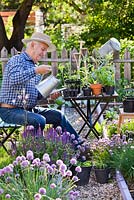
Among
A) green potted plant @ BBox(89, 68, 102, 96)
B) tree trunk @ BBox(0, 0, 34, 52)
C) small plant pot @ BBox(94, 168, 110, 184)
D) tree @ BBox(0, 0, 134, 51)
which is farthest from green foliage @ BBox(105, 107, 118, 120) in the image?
tree trunk @ BBox(0, 0, 34, 52)

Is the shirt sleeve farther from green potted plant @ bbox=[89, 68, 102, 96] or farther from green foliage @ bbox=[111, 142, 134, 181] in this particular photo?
green foliage @ bbox=[111, 142, 134, 181]

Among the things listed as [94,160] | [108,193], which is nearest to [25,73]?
[94,160]

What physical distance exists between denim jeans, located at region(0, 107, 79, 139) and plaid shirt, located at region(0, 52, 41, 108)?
0.09 metres

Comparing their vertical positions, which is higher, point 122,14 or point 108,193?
point 122,14

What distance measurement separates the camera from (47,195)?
10.9 feet

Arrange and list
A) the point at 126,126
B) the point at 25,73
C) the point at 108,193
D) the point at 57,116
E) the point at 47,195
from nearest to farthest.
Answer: the point at 47,195 → the point at 108,193 → the point at 25,73 → the point at 57,116 → the point at 126,126

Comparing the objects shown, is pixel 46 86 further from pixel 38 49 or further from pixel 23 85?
pixel 38 49

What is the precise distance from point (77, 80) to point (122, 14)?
7.75m

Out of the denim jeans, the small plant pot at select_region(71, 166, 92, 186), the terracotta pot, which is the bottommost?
the small plant pot at select_region(71, 166, 92, 186)

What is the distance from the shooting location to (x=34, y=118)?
5078 mm

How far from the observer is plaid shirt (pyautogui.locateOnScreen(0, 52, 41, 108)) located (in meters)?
5.01

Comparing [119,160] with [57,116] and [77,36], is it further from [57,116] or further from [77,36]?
[77,36]

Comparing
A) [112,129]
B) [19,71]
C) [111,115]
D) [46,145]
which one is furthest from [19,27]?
[46,145]

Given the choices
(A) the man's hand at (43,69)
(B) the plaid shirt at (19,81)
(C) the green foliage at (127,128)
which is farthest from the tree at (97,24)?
(A) the man's hand at (43,69)
